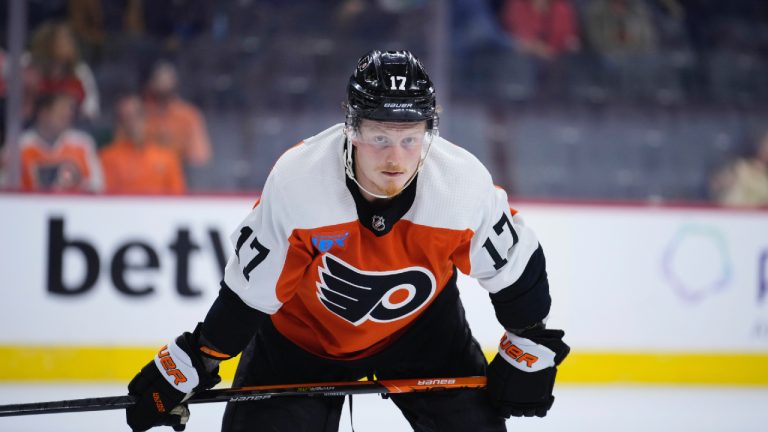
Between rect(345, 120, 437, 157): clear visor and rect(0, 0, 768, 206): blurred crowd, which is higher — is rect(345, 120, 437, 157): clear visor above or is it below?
above

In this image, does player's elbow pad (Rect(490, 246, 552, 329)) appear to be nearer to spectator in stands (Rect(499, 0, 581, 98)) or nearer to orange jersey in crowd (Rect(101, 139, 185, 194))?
orange jersey in crowd (Rect(101, 139, 185, 194))

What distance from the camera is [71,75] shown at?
457 centimetres

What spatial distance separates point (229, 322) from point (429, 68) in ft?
9.13

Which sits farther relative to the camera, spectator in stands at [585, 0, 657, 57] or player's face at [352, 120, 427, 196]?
spectator in stands at [585, 0, 657, 57]

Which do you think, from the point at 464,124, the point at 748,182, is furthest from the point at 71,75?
the point at 748,182

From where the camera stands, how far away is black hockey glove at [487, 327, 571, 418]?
7.70 feet

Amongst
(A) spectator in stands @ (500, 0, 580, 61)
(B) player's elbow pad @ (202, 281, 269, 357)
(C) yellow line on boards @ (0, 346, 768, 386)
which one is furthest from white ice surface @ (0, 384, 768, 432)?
(A) spectator in stands @ (500, 0, 580, 61)

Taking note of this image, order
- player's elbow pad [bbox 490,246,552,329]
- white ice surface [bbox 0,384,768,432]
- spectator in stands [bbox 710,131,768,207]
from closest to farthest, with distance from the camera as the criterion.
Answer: player's elbow pad [bbox 490,246,552,329], white ice surface [bbox 0,384,768,432], spectator in stands [bbox 710,131,768,207]

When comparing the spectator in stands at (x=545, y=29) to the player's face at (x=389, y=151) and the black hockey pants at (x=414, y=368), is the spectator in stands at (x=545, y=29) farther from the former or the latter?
the player's face at (x=389, y=151)

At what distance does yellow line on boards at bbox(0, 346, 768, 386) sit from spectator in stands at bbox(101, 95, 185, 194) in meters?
0.75

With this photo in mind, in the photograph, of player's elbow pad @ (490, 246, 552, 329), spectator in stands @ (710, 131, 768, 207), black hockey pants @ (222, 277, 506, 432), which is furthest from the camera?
spectator in stands @ (710, 131, 768, 207)

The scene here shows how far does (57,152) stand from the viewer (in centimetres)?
445

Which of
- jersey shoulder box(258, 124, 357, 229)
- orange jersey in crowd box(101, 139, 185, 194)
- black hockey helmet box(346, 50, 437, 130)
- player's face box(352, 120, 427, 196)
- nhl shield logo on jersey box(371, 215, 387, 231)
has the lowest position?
orange jersey in crowd box(101, 139, 185, 194)

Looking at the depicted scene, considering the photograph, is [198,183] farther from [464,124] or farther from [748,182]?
[748,182]
